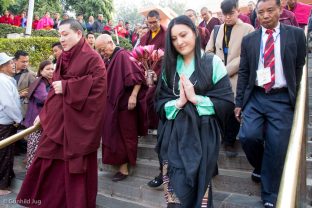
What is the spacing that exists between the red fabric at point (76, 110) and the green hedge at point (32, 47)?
9480 mm

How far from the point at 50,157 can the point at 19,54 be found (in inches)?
117

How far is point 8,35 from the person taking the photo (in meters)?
15.8

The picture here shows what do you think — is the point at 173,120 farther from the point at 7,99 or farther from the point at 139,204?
the point at 7,99

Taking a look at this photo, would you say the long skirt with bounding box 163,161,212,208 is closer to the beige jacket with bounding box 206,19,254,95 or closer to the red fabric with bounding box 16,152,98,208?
the red fabric with bounding box 16,152,98,208

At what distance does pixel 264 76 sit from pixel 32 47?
39.8ft

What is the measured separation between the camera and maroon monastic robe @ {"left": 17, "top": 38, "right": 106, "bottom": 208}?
383cm

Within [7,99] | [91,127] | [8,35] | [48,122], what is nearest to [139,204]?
[91,127]

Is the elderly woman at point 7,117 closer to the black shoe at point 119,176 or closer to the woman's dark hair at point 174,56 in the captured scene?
the black shoe at point 119,176

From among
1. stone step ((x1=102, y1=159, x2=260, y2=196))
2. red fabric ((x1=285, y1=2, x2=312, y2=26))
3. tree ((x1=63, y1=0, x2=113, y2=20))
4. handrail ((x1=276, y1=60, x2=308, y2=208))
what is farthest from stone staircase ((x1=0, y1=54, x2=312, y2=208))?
tree ((x1=63, y1=0, x2=113, y2=20))

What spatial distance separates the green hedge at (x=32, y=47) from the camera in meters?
12.8

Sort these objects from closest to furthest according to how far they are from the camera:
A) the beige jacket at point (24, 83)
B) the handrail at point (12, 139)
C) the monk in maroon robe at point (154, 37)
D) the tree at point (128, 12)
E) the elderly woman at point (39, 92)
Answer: the handrail at point (12, 139) → the monk in maroon robe at point (154, 37) → the elderly woman at point (39, 92) → the beige jacket at point (24, 83) → the tree at point (128, 12)

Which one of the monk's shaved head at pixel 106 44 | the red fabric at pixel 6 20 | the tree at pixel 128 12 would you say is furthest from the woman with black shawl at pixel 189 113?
the tree at pixel 128 12

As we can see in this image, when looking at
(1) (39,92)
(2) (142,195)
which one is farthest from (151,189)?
(1) (39,92)

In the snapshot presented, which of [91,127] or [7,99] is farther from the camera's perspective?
[7,99]
